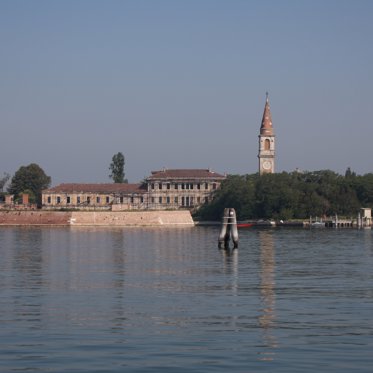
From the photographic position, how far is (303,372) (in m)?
21.9

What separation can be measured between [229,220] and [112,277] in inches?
1172

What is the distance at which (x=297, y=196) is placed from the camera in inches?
5792

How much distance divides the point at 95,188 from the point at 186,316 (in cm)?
14569

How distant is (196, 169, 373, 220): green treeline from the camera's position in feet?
481

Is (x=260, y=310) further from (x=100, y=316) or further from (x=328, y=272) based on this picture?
(x=328, y=272)

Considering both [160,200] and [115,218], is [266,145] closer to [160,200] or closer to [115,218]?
[160,200]

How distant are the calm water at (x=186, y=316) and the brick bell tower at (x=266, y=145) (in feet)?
404

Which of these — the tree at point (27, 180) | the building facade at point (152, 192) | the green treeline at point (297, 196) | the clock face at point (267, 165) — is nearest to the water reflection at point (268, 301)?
the green treeline at point (297, 196)

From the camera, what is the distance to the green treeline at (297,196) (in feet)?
481

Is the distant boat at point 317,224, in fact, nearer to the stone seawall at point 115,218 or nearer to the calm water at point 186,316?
the stone seawall at point 115,218

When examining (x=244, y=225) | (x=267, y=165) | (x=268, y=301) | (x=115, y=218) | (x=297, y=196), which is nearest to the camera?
(x=268, y=301)

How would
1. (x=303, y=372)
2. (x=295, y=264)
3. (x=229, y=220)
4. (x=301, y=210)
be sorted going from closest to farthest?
(x=303, y=372), (x=295, y=264), (x=229, y=220), (x=301, y=210)

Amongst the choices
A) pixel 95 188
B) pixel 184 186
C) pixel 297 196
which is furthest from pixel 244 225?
pixel 95 188

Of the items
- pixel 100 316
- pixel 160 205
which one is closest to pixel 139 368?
pixel 100 316
